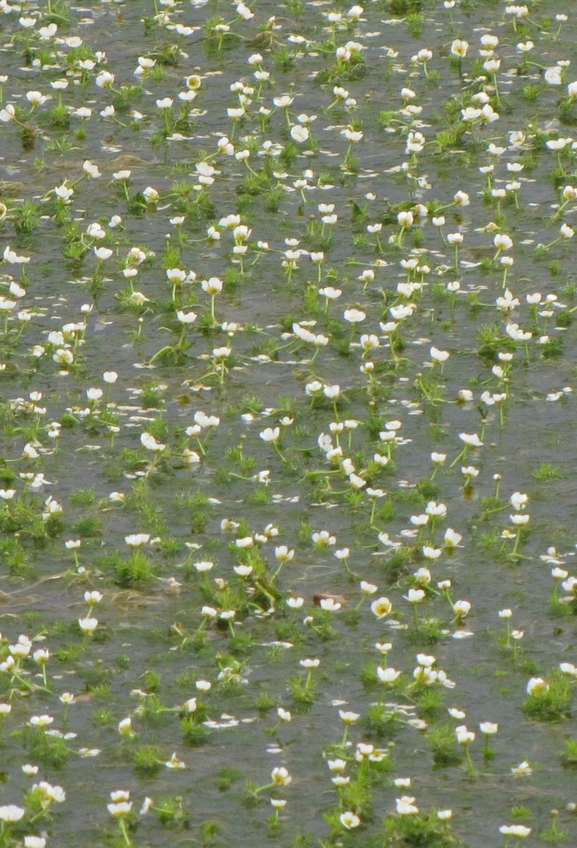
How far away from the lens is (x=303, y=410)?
32.8 ft

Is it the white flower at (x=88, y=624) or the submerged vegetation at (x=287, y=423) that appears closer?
the submerged vegetation at (x=287, y=423)

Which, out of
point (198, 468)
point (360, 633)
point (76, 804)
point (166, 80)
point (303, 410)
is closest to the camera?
point (76, 804)

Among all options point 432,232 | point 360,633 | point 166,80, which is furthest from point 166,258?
point 360,633

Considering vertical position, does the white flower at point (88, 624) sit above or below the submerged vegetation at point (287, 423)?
above

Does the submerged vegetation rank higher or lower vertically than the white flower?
lower

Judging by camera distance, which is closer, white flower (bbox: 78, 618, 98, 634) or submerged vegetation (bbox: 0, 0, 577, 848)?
submerged vegetation (bbox: 0, 0, 577, 848)

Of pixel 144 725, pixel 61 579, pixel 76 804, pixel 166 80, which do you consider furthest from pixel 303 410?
pixel 166 80

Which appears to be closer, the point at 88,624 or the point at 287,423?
the point at 88,624

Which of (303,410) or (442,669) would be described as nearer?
(442,669)

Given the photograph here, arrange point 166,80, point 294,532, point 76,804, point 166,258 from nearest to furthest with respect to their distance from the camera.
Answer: point 76,804
point 294,532
point 166,258
point 166,80

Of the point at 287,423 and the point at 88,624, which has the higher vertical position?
the point at 88,624

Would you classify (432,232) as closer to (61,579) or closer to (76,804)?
(61,579)

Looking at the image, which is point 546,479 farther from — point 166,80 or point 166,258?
point 166,80

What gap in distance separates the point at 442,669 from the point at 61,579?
2252mm
